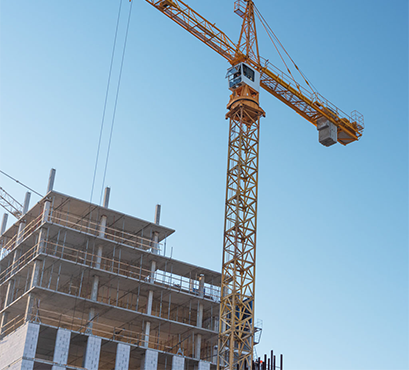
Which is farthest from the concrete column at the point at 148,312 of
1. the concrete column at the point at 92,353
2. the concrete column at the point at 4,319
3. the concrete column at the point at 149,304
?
the concrete column at the point at 4,319

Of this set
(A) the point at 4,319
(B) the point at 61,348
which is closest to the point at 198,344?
(B) the point at 61,348

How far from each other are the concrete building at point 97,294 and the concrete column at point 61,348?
7 centimetres

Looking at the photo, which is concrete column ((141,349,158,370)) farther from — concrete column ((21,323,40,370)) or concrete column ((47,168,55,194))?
concrete column ((47,168,55,194))

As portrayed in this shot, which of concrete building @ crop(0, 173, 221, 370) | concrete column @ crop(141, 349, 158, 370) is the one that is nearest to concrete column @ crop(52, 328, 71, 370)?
concrete building @ crop(0, 173, 221, 370)

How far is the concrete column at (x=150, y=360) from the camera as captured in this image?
47.2 m

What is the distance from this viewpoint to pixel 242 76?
169 feet

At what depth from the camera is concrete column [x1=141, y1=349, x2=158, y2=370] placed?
47.2m

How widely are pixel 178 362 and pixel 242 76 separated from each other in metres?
A: 23.9

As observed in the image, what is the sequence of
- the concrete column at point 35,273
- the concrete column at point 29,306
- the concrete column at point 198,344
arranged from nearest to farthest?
1. the concrete column at point 29,306
2. the concrete column at point 35,273
3. the concrete column at point 198,344

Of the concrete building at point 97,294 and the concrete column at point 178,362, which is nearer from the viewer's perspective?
the concrete building at point 97,294

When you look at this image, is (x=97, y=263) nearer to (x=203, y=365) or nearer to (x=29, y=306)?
(x=29, y=306)

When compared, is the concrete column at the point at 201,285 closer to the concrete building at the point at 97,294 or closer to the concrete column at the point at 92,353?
the concrete building at the point at 97,294

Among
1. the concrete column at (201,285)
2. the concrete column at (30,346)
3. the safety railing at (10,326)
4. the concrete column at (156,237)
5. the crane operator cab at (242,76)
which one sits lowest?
the concrete column at (30,346)

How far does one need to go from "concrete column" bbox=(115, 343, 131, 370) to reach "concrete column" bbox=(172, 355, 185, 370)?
13.8 feet
